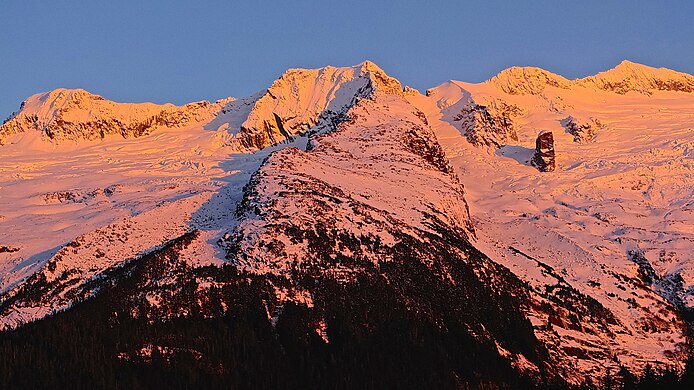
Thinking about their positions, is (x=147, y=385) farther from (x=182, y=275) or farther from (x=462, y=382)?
(x=462, y=382)

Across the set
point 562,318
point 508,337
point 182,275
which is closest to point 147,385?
point 182,275

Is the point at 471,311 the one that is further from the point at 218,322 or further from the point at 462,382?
the point at 218,322

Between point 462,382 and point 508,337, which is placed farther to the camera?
point 508,337

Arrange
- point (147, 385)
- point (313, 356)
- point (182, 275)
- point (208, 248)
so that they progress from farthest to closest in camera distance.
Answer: point (208, 248) → point (182, 275) → point (313, 356) → point (147, 385)

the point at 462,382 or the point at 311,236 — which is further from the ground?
the point at 311,236

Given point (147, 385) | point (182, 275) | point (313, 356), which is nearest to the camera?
point (147, 385)

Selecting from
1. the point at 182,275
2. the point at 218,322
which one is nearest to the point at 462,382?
the point at 218,322

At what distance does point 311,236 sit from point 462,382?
4710 centimetres

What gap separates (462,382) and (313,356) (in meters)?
24.8

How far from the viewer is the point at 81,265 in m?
194

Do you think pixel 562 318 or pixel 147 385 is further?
pixel 562 318

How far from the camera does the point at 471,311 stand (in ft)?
613

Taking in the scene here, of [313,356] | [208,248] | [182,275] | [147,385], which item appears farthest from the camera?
[208,248]

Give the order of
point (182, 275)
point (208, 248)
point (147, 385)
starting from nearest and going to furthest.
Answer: point (147, 385)
point (182, 275)
point (208, 248)
